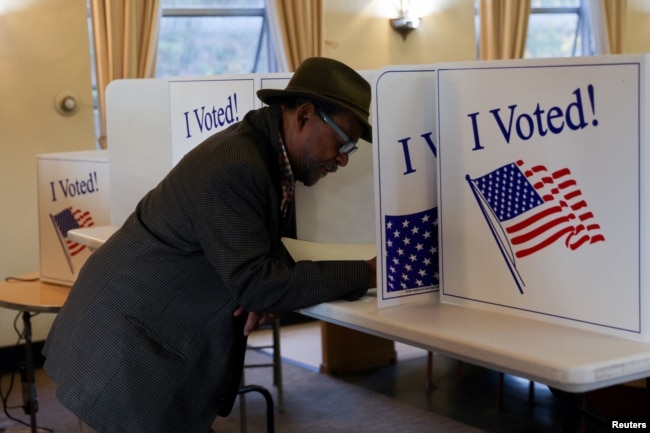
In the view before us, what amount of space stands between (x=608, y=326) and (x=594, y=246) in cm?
13

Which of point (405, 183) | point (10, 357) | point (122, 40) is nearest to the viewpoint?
point (405, 183)

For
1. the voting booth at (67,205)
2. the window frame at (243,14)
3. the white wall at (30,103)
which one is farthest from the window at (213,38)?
the voting booth at (67,205)

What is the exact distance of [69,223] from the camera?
3357mm

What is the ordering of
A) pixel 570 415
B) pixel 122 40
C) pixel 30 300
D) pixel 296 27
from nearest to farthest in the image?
pixel 570 415 → pixel 30 300 → pixel 122 40 → pixel 296 27

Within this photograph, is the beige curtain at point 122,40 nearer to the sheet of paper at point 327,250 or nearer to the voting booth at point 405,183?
the sheet of paper at point 327,250

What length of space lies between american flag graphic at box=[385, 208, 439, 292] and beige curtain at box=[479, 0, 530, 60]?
16.3 ft

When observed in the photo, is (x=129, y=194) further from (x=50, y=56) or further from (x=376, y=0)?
(x=376, y=0)

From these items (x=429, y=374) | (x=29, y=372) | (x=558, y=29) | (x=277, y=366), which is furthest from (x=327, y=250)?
(x=558, y=29)

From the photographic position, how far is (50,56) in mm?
4723

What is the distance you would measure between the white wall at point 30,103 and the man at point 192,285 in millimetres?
3120

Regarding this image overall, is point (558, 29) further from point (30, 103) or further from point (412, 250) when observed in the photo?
point (412, 250)

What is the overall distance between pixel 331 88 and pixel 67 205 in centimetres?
200

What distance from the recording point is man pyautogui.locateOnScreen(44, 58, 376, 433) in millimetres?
1630

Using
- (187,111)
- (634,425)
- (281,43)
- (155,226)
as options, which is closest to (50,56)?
(281,43)
